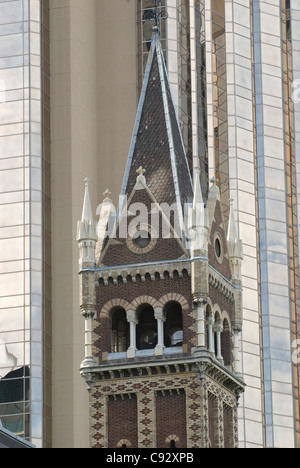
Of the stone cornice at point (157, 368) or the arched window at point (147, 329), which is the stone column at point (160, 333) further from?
the arched window at point (147, 329)

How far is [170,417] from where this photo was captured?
99812mm

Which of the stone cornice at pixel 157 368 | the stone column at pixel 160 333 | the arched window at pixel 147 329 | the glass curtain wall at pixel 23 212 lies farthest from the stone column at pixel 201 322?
the glass curtain wall at pixel 23 212

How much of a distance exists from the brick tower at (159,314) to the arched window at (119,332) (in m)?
0.05

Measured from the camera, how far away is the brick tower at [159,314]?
10000 centimetres

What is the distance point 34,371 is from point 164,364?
2377 inches

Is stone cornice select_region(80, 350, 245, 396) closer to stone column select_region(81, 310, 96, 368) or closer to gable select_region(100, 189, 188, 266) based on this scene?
stone column select_region(81, 310, 96, 368)

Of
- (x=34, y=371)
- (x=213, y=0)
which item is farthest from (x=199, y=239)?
(x=213, y=0)

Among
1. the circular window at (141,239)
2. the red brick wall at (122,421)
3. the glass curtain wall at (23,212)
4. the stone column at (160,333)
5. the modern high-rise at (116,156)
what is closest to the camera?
the red brick wall at (122,421)

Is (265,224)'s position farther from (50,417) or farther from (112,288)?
(112,288)

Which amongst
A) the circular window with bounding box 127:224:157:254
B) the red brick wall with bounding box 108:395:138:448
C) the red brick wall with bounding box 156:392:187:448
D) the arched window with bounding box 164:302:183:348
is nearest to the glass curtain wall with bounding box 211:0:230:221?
the circular window with bounding box 127:224:157:254

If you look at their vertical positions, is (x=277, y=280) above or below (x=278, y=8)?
below

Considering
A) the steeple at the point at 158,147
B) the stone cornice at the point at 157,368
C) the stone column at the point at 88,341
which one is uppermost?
the steeple at the point at 158,147

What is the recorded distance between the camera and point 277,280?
169 metres
